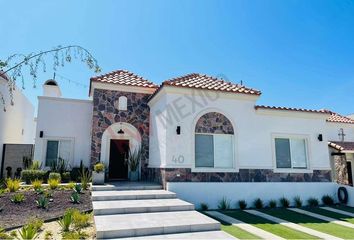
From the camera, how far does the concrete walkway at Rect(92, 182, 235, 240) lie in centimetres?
713

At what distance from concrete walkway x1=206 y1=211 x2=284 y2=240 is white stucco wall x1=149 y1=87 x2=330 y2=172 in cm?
283

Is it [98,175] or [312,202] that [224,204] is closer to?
[312,202]

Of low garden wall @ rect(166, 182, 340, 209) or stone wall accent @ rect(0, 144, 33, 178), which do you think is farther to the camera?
stone wall accent @ rect(0, 144, 33, 178)

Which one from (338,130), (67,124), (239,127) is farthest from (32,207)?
(338,130)

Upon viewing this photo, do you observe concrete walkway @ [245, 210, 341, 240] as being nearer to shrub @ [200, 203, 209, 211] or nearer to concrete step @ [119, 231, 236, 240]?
shrub @ [200, 203, 209, 211]

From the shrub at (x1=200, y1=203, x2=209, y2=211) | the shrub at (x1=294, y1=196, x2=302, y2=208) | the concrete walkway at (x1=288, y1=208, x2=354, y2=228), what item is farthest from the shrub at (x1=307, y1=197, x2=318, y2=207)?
the shrub at (x1=200, y1=203, x2=209, y2=211)

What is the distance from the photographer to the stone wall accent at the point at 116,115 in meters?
15.5

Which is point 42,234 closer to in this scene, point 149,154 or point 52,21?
point 52,21

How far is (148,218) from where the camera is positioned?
27.1 feet

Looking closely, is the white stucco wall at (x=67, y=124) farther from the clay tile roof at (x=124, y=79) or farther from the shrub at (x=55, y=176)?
the shrub at (x=55, y=176)

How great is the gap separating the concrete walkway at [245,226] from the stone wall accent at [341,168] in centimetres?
1516

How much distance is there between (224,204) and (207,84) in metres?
6.69

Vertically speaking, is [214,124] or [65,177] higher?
[214,124]

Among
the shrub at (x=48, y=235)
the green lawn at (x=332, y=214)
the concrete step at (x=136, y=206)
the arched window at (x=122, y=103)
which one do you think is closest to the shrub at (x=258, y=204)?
the green lawn at (x=332, y=214)
